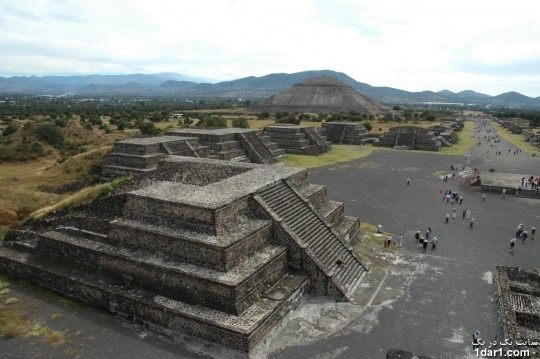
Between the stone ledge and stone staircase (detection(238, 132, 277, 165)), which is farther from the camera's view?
stone staircase (detection(238, 132, 277, 165))

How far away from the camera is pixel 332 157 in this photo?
142 ft

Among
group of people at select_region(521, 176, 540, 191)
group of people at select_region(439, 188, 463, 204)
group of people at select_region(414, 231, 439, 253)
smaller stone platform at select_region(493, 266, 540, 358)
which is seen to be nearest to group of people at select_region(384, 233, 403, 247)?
group of people at select_region(414, 231, 439, 253)

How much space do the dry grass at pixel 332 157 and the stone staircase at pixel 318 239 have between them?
21807 mm

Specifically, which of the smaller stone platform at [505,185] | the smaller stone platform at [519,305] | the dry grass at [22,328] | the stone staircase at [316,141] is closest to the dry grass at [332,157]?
the stone staircase at [316,141]

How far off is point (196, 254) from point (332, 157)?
111 ft

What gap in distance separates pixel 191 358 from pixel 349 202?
16761 mm

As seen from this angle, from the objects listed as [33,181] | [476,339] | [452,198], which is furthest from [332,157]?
[476,339]

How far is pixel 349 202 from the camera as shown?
81.0 ft

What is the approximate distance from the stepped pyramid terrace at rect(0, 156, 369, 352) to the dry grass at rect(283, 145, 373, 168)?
22.5 meters

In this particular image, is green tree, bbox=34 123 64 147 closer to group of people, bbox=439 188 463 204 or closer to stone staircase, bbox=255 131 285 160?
stone staircase, bbox=255 131 285 160

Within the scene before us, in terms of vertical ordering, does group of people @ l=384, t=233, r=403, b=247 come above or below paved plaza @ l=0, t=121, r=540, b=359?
above

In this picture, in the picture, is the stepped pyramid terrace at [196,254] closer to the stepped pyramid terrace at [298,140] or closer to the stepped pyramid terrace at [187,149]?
the stepped pyramid terrace at [187,149]

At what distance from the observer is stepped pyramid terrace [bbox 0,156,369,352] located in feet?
34.8

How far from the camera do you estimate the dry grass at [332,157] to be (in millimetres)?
38584
